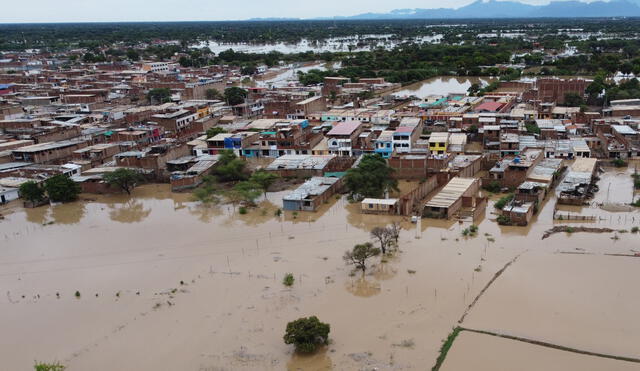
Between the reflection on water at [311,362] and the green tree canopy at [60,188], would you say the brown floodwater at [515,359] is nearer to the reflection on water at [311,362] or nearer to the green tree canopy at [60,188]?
the reflection on water at [311,362]

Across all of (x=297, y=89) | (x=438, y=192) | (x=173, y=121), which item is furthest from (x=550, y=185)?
(x=297, y=89)

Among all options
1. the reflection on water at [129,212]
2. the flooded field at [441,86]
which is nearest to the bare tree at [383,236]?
the reflection on water at [129,212]

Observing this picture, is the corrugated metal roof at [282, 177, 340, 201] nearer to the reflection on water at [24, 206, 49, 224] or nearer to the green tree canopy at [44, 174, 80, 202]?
the green tree canopy at [44, 174, 80, 202]

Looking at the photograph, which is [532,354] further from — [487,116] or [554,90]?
[554,90]

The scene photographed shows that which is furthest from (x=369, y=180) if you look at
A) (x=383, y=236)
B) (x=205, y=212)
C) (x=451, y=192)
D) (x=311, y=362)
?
(x=311, y=362)

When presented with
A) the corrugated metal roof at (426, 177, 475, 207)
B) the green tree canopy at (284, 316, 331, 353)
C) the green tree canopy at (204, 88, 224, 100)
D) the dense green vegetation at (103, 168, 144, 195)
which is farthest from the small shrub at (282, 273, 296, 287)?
the green tree canopy at (204, 88, 224, 100)

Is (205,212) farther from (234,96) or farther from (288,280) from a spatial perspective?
(234,96)
